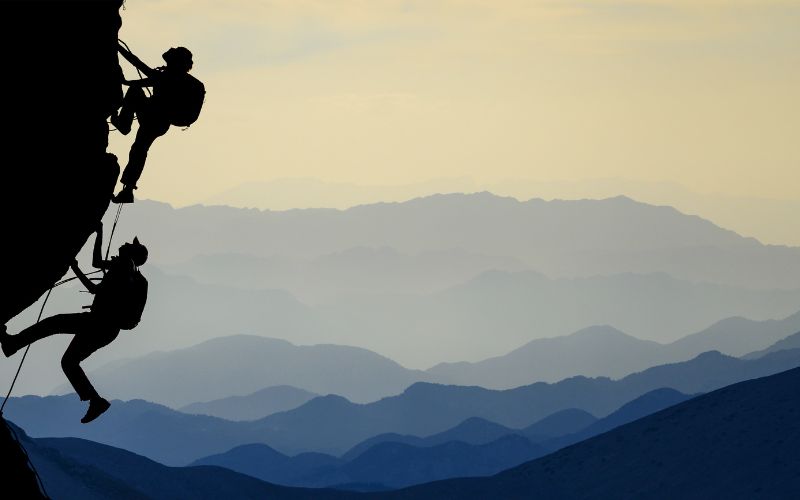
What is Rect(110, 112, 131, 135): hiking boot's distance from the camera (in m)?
12.7

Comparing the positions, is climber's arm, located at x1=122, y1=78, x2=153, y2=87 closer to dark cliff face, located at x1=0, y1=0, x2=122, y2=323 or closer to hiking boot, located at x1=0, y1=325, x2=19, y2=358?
dark cliff face, located at x1=0, y1=0, x2=122, y2=323

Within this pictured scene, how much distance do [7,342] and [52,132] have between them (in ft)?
7.61

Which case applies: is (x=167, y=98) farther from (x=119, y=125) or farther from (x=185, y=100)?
(x=119, y=125)

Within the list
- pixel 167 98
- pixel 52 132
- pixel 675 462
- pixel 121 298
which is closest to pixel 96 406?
pixel 121 298

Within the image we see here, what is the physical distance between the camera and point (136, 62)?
13.0 m

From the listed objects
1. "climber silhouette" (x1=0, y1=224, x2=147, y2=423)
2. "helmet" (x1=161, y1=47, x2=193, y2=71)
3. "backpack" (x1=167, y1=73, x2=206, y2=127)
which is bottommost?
"climber silhouette" (x1=0, y1=224, x2=147, y2=423)

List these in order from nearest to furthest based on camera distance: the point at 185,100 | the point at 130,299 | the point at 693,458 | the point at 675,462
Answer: the point at 130,299, the point at 185,100, the point at 693,458, the point at 675,462

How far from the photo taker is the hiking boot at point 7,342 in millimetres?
12375

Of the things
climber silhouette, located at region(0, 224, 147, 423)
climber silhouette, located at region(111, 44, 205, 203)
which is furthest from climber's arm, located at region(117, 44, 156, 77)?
climber silhouette, located at region(0, 224, 147, 423)

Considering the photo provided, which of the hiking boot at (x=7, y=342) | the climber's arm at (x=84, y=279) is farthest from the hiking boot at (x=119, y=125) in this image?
the hiking boot at (x=7, y=342)

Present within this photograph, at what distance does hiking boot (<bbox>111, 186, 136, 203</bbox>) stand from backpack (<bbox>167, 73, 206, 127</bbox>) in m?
0.74

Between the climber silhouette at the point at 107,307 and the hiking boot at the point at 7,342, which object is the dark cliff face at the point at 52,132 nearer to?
the hiking boot at the point at 7,342

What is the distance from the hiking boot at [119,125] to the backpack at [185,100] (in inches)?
23.6

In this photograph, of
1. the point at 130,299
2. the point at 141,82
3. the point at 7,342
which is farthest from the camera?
the point at 141,82
